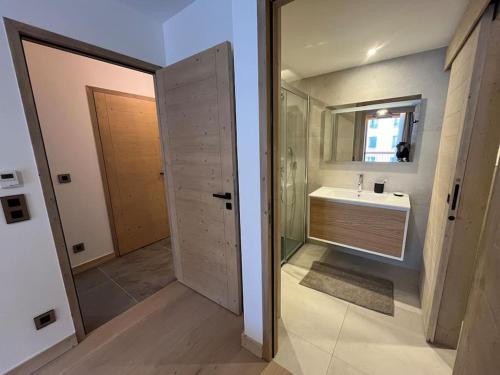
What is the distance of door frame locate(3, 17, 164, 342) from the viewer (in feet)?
3.81

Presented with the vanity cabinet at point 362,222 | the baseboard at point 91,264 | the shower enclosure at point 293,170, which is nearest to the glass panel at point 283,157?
the shower enclosure at point 293,170

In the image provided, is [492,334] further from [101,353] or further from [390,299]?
[101,353]

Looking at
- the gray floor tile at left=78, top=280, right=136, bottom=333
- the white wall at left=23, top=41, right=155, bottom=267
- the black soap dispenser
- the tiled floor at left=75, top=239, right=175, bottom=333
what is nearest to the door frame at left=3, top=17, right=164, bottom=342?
the gray floor tile at left=78, top=280, right=136, bottom=333

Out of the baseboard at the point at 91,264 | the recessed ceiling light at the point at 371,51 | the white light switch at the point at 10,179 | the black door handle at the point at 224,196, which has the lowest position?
the baseboard at the point at 91,264

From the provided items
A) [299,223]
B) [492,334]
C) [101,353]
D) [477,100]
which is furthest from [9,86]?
[299,223]

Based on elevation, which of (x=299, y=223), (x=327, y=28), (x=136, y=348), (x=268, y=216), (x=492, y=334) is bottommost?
(x=136, y=348)

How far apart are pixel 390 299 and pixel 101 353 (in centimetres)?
232

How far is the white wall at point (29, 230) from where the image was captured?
1.17 m

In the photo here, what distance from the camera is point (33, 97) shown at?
124 cm

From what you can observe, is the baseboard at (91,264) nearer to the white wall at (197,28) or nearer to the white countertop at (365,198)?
the white wall at (197,28)

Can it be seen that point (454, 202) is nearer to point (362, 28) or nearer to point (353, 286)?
point (353, 286)

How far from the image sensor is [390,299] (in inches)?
72.2

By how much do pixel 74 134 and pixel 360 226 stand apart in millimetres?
3133

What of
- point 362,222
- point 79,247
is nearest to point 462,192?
point 362,222
